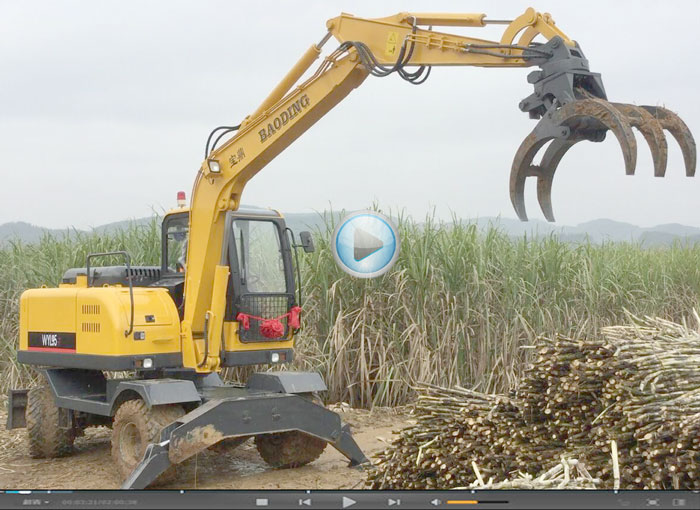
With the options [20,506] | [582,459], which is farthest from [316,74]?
[20,506]

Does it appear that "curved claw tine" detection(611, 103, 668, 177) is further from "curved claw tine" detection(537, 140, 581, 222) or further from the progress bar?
the progress bar

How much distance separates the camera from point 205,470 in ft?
22.6

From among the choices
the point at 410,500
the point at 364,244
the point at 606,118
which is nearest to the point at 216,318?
the point at 364,244

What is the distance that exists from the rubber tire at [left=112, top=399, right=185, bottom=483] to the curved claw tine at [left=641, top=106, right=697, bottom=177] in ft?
13.5

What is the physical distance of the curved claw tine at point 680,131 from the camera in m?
5.11

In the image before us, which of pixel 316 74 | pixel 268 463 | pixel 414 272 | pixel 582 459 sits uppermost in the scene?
pixel 316 74

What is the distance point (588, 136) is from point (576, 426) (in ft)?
5.85

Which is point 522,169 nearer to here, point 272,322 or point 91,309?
point 272,322

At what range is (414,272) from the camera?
921 cm

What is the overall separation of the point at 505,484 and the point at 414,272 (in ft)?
18.0

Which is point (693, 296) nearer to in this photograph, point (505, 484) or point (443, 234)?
point (443, 234)

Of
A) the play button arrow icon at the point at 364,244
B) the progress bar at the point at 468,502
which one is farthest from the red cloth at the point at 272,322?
the progress bar at the point at 468,502

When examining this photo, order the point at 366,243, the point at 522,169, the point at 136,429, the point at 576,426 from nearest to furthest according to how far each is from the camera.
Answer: the point at 576,426 → the point at 522,169 → the point at 136,429 → the point at 366,243

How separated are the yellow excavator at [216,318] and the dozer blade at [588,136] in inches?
8.6
